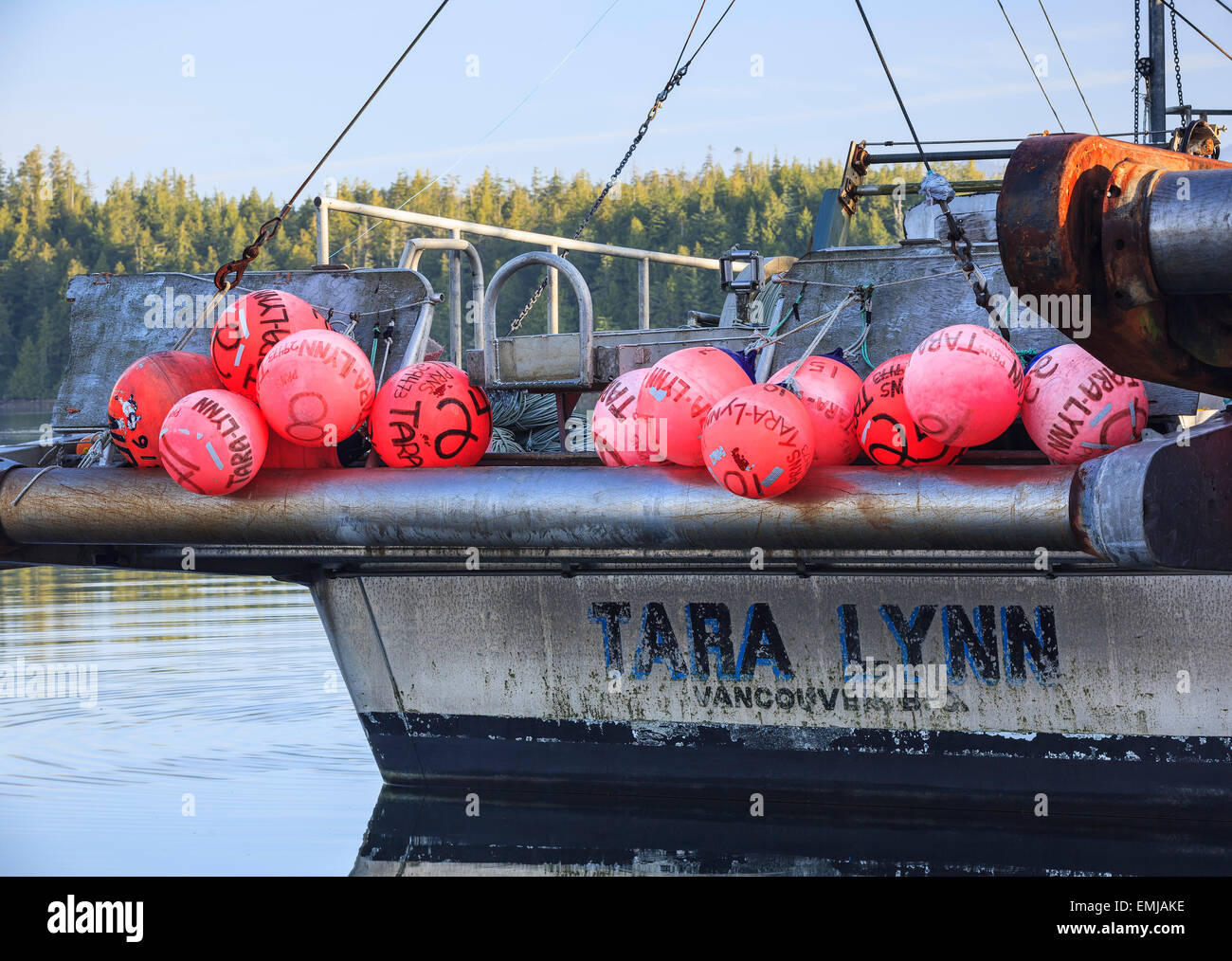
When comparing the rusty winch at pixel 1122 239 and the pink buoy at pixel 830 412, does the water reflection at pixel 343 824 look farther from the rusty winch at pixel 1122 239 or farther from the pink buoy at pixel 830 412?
the rusty winch at pixel 1122 239

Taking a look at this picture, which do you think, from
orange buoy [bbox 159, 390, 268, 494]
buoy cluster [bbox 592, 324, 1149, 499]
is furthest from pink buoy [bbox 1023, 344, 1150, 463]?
orange buoy [bbox 159, 390, 268, 494]

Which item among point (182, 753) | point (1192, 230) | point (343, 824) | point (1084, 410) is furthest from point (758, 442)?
point (182, 753)

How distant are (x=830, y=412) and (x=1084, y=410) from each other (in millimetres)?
1035

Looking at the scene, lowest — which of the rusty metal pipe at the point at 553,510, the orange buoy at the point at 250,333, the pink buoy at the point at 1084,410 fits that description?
the rusty metal pipe at the point at 553,510

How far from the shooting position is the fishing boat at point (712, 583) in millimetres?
6379

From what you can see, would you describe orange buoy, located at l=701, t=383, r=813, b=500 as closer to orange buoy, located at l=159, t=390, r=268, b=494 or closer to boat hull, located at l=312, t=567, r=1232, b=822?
boat hull, located at l=312, t=567, r=1232, b=822

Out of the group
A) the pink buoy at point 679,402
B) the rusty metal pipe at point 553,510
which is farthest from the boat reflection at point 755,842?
the pink buoy at point 679,402

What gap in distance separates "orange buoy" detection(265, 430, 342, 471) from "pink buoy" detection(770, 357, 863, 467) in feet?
6.78

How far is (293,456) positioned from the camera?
6.97 m

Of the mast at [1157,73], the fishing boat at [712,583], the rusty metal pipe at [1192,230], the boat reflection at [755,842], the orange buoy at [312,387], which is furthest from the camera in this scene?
the mast at [1157,73]

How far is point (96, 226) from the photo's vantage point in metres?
113

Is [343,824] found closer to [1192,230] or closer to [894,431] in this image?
[894,431]

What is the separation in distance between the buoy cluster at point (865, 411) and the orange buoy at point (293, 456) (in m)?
1.29

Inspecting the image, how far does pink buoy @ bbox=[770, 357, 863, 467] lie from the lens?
658 centimetres
